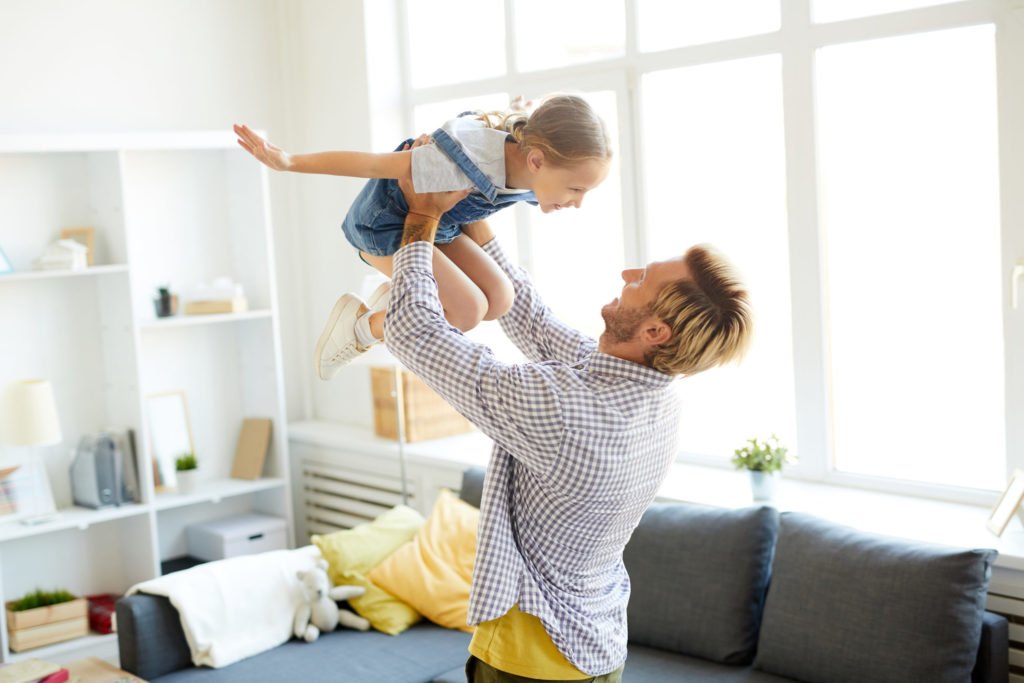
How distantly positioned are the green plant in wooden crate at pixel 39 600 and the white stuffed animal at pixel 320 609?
1102 mm

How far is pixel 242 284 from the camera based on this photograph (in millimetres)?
4863

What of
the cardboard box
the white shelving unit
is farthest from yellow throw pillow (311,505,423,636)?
the cardboard box

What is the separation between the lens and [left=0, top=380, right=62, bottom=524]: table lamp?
13.0ft

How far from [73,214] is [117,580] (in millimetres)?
1504

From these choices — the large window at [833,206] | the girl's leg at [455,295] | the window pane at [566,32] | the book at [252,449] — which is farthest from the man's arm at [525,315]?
the book at [252,449]

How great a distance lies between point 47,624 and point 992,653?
126 inches

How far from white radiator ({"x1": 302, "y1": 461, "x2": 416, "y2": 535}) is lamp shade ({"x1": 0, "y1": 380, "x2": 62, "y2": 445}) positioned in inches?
48.4

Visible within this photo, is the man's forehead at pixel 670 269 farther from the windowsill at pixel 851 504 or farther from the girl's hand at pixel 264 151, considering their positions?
the windowsill at pixel 851 504

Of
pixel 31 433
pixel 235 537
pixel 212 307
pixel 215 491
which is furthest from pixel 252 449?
pixel 31 433

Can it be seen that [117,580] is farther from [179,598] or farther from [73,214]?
[73,214]

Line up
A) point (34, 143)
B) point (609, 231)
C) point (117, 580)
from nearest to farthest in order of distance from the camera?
point (34, 143) → point (609, 231) → point (117, 580)

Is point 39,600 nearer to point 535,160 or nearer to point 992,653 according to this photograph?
point 535,160

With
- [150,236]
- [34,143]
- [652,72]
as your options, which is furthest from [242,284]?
[652,72]

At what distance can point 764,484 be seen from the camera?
11.3 feet
